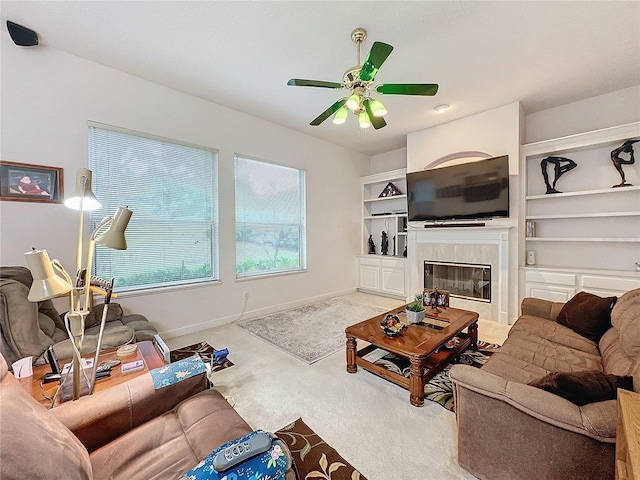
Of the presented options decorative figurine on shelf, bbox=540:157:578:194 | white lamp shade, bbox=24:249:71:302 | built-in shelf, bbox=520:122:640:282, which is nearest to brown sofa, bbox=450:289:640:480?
white lamp shade, bbox=24:249:71:302

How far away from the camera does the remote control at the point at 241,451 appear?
77cm

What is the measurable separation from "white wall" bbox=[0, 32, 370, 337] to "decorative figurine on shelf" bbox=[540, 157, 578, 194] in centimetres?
313

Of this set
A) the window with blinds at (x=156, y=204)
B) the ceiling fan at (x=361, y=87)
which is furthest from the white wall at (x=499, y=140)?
the window with blinds at (x=156, y=204)

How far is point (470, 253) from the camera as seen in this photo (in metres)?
3.96

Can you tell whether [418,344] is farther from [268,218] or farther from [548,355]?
[268,218]

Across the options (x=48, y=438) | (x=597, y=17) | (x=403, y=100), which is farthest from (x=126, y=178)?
(x=597, y=17)

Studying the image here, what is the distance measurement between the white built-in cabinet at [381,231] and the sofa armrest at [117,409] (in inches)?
164

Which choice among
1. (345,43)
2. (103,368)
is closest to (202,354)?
(103,368)

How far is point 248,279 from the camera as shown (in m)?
3.93

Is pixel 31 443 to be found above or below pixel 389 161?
below

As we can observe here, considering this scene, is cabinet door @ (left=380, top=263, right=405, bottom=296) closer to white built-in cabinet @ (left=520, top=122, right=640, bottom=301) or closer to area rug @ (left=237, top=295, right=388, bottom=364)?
area rug @ (left=237, top=295, right=388, bottom=364)

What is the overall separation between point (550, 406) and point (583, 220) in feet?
11.9

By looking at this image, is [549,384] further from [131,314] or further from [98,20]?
[98,20]

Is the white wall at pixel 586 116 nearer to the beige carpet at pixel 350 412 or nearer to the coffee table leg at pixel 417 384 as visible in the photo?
the coffee table leg at pixel 417 384
